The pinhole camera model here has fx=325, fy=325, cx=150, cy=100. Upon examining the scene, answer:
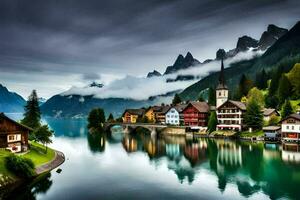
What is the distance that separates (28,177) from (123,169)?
21439mm

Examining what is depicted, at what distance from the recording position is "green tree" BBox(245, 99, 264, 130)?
123 m

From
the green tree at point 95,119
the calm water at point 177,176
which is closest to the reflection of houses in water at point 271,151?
the calm water at point 177,176

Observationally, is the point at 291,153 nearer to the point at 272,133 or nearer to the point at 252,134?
the point at 272,133

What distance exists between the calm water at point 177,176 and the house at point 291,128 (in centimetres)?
846

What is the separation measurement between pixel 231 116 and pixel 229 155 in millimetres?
54513

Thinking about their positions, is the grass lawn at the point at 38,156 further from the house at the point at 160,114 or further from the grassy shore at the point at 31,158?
the house at the point at 160,114

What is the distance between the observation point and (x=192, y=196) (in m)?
47.0

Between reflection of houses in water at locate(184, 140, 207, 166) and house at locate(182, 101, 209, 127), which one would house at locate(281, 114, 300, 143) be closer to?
reflection of houses in water at locate(184, 140, 207, 166)

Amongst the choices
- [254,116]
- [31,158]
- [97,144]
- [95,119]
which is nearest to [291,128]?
[254,116]

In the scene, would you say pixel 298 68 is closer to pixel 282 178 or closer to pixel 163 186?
pixel 282 178

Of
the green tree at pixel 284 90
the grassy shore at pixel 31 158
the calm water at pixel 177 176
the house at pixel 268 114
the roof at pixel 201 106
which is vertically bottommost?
the calm water at pixel 177 176

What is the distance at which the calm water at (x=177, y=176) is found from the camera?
48188 mm

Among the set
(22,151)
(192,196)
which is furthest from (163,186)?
(22,151)

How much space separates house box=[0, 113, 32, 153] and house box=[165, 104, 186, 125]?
107 metres
